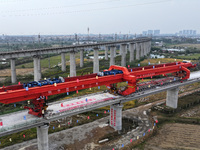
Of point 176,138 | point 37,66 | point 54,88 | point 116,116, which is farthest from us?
point 37,66

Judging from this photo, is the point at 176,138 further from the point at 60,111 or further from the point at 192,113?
the point at 60,111

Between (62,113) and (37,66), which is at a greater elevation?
(37,66)

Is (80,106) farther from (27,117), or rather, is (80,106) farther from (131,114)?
(131,114)

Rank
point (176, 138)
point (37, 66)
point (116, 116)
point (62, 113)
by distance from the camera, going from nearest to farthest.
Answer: point (62, 113) → point (176, 138) → point (116, 116) → point (37, 66)

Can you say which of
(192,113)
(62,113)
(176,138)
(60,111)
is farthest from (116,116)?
(192,113)

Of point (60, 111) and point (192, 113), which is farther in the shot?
point (192, 113)

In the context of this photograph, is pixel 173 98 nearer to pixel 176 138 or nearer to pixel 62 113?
pixel 176 138

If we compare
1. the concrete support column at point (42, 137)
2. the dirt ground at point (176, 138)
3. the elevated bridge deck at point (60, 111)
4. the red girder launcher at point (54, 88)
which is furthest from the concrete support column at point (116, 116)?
the concrete support column at point (42, 137)

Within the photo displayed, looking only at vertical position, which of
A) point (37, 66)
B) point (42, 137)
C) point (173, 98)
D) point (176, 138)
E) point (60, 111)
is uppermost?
point (37, 66)
